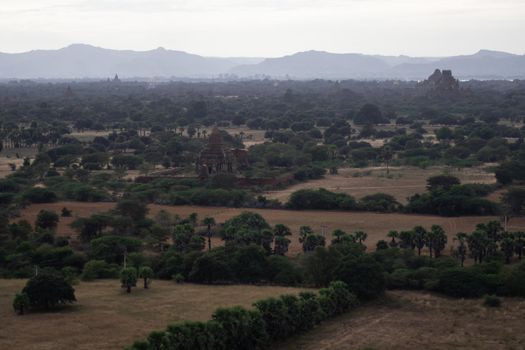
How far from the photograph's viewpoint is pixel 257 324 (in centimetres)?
2512

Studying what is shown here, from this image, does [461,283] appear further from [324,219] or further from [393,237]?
[324,219]

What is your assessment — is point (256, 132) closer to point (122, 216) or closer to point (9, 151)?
point (9, 151)

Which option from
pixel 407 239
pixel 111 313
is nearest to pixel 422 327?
pixel 111 313

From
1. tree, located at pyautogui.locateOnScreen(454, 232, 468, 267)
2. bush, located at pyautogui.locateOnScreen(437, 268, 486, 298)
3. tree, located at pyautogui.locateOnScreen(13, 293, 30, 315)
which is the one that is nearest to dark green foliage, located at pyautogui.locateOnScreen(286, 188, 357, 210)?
tree, located at pyautogui.locateOnScreen(454, 232, 468, 267)

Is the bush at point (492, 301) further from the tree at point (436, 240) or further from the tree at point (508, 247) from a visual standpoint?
the tree at point (436, 240)

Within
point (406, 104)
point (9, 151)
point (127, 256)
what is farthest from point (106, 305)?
point (406, 104)

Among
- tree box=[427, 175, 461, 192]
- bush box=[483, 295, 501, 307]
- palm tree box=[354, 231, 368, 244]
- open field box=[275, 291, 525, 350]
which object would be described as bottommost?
open field box=[275, 291, 525, 350]

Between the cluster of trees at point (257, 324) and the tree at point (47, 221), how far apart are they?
61.0 ft

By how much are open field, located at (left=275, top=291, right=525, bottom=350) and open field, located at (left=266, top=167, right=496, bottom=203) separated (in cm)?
2149

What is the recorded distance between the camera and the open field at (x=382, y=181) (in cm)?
5444

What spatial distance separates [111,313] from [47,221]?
15641 millimetres

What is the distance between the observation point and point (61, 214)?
47.5 metres

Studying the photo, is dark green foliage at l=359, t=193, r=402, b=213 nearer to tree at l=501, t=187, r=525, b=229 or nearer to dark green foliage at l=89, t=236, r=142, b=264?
tree at l=501, t=187, r=525, b=229

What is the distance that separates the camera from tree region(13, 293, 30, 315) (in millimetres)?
28031
